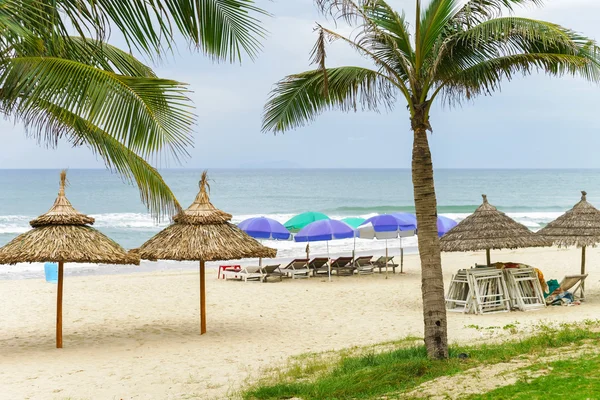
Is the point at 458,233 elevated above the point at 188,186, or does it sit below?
below

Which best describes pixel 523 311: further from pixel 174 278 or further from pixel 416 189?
pixel 174 278

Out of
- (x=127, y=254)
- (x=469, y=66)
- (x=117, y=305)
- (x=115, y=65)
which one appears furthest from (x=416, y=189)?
(x=117, y=305)

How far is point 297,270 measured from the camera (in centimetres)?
1927

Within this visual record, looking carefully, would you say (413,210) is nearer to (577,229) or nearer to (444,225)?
(444,225)

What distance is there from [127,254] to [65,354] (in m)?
1.68

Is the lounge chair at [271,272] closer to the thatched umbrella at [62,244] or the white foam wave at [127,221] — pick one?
the thatched umbrella at [62,244]

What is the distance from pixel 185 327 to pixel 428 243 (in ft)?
20.2

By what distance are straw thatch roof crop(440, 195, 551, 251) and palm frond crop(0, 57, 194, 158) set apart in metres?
8.63

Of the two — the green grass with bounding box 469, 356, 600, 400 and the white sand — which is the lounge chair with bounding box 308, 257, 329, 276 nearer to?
the white sand

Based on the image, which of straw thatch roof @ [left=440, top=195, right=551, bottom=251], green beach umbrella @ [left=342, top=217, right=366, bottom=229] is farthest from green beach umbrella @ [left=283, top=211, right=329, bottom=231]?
straw thatch roof @ [left=440, top=195, right=551, bottom=251]

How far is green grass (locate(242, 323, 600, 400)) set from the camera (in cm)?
671

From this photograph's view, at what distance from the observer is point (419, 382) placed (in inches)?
268

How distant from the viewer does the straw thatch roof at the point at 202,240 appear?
1083 cm

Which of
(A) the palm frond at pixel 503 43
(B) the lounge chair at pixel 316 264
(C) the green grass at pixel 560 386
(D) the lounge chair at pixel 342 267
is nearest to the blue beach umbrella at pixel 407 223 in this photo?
(D) the lounge chair at pixel 342 267
